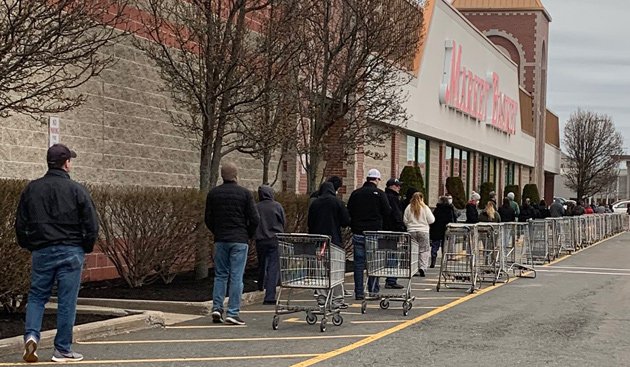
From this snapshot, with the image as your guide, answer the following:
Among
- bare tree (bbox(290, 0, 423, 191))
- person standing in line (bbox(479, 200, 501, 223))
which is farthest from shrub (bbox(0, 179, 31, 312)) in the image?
person standing in line (bbox(479, 200, 501, 223))

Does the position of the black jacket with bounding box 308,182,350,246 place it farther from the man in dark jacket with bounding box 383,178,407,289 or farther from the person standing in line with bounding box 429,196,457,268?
the person standing in line with bounding box 429,196,457,268

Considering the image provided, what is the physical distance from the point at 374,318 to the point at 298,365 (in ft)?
13.1

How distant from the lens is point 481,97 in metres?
47.2

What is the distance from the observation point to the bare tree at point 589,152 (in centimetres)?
8231

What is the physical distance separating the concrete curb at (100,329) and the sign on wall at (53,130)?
3930 mm

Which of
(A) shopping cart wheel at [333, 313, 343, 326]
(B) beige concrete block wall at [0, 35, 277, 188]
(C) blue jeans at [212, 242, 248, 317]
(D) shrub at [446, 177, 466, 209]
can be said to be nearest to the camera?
(C) blue jeans at [212, 242, 248, 317]

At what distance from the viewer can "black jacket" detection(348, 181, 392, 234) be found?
48.4 ft

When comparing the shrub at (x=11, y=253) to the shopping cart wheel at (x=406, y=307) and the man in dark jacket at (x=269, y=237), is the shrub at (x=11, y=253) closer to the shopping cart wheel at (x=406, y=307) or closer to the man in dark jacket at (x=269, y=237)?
the man in dark jacket at (x=269, y=237)

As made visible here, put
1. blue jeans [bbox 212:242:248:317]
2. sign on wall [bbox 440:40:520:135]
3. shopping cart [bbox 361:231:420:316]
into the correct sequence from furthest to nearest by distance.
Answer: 1. sign on wall [bbox 440:40:520:135]
2. shopping cart [bbox 361:231:420:316]
3. blue jeans [bbox 212:242:248:317]

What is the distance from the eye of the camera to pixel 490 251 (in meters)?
18.9

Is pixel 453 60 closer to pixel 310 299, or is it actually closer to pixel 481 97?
pixel 481 97

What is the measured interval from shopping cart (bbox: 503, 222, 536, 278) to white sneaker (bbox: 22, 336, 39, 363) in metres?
12.7

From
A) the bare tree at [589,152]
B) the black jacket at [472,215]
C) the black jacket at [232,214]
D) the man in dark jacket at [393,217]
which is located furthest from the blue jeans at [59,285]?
the bare tree at [589,152]

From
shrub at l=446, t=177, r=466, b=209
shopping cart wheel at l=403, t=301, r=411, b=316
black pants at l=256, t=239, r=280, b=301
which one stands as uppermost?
shrub at l=446, t=177, r=466, b=209
